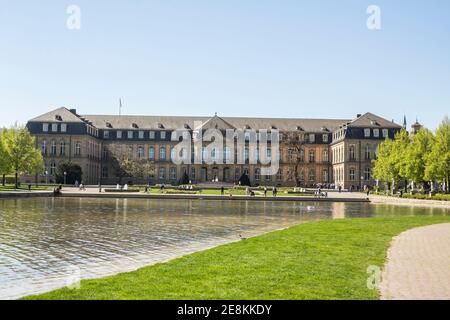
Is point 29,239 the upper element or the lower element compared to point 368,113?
lower

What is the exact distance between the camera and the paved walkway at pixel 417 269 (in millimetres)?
8180

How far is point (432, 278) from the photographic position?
9414mm

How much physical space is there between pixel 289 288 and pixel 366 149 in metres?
79.7

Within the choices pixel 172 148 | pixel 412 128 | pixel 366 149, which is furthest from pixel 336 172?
pixel 172 148

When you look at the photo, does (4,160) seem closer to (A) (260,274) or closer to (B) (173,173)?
(B) (173,173)

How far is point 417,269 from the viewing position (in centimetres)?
1035

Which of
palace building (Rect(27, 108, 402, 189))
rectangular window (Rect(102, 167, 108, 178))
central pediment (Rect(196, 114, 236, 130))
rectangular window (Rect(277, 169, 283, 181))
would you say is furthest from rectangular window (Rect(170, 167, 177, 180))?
rectangular window (Rect(277, 169, 283, 181))

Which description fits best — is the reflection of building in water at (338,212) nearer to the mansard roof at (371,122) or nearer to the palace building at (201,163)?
the palace building at (201,163)

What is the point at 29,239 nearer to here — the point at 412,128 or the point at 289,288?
the point at 289,288

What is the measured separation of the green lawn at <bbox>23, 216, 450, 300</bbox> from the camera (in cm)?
817

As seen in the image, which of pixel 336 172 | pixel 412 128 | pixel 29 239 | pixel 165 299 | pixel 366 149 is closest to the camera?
pixel 165 299

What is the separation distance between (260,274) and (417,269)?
3446 millimetres

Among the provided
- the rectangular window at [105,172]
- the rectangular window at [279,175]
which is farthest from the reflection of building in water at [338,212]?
the rectangular window at [105,172]

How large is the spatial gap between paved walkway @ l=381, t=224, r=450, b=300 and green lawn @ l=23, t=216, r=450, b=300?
1.23ft
